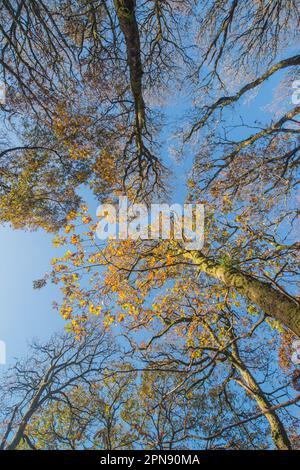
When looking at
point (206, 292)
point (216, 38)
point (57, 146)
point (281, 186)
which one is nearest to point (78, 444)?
point (206, 292)

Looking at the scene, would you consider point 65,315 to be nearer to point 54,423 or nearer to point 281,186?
point 54,423

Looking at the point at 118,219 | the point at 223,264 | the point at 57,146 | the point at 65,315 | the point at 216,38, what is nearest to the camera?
the point at 223,264

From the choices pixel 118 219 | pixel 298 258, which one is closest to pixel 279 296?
pixel 298 258

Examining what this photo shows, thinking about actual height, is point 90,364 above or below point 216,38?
below

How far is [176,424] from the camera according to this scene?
6824 mm

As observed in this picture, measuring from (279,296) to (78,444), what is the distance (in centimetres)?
690

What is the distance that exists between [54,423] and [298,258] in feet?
27.2

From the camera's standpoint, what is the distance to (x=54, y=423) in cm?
796

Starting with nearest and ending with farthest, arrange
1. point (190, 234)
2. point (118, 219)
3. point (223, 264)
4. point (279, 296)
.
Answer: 1. point (279, 296)
2. point (223, 264)
3. point (190, 234)
4. point (118, 219)

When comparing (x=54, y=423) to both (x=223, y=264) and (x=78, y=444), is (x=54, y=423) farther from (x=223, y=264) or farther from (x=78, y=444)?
(x=223, y=264)

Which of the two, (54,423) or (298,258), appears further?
(54,423)

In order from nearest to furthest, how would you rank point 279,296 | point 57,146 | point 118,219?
point 279,296
point 57,146
point 118,219

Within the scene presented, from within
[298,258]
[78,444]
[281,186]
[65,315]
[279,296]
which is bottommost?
[78,444]

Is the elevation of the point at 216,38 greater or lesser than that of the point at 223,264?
greater
